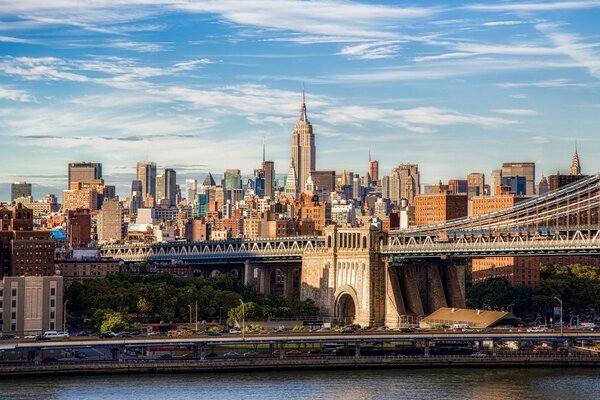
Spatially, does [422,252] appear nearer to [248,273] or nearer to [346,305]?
[346,305]

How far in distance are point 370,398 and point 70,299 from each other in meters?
46.8

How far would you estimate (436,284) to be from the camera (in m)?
141

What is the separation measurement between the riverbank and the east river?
1362 mm

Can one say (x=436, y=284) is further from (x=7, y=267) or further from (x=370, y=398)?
(x=370, y=398)

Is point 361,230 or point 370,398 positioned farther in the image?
point 361,230

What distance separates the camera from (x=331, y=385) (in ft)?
322

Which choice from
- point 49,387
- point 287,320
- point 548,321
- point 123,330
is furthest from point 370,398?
point 548,321

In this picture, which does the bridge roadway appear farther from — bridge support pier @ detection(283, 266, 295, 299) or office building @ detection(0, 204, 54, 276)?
bridge support pier @ detection(283, 266, 295, 299)

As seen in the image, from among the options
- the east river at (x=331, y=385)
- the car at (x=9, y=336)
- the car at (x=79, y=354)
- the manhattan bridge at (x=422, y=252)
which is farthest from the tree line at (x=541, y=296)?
the car at (x=9, y=336)

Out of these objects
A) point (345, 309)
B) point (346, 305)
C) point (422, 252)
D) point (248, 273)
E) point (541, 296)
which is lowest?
point (345, 309)

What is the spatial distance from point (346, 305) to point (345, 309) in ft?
1.30

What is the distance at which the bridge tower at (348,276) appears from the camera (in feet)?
452

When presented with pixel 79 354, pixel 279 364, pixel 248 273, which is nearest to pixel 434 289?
pixel 248 273

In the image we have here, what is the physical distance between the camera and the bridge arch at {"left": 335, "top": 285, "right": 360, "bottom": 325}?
14038 centimetres
